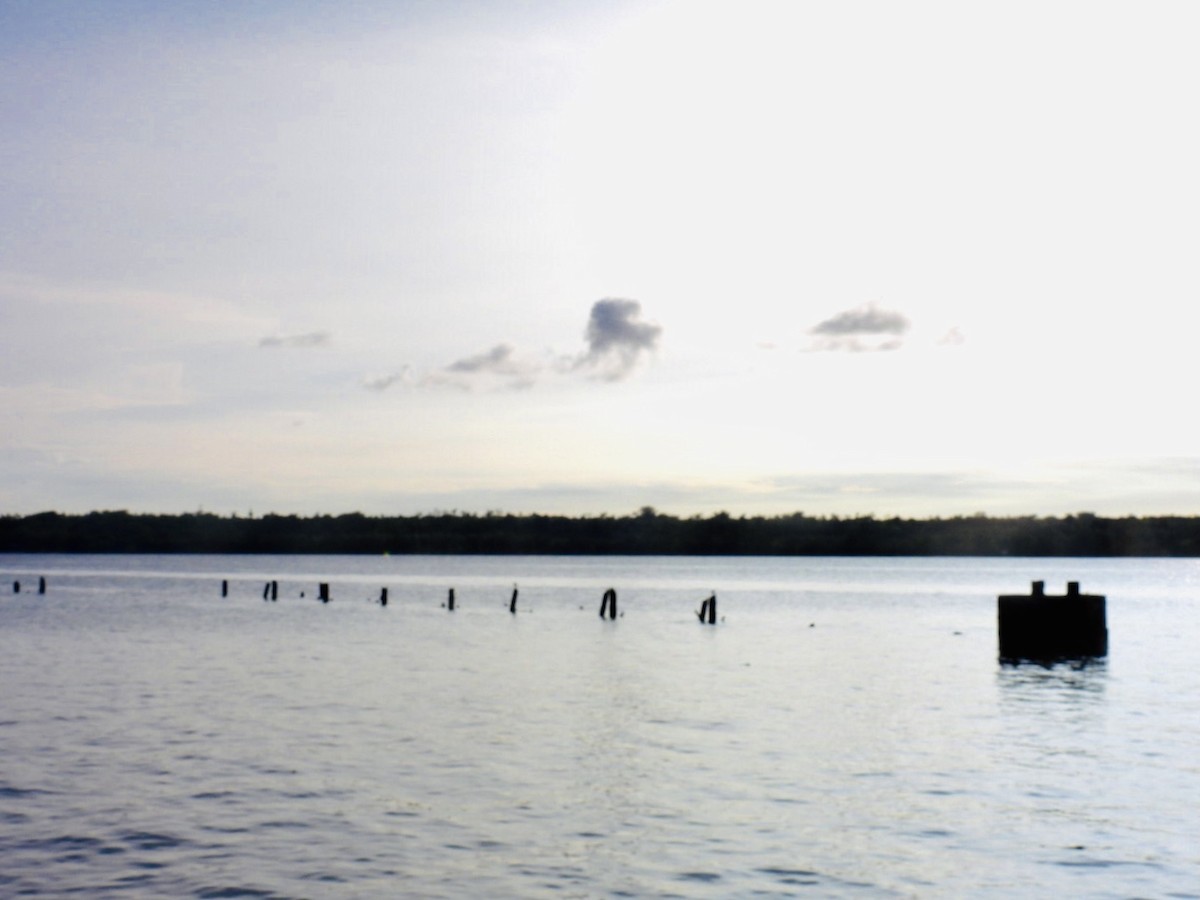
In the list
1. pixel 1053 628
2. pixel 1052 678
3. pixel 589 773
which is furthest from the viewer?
pixel 1053 628

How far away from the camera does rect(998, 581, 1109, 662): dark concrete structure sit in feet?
169

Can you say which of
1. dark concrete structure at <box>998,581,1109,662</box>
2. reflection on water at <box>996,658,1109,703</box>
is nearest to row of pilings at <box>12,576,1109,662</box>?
dark concrete structure at <box>998,581,1109,662</box>

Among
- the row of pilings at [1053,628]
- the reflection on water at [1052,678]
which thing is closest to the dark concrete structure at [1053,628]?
the row of pilings at [1053,628]

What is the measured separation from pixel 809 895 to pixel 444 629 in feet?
203

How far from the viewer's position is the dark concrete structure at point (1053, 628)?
169 feet

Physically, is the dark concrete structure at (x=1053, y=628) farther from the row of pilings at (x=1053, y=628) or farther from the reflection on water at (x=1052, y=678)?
the reflection on water at (x=1052, y=678)

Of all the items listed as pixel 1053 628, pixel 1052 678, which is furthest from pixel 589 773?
pixel 1053 628

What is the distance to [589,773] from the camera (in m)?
27.1

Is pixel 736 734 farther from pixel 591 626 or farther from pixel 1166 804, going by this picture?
pixel 591 626

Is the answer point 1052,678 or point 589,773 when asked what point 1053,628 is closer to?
point 1052,678

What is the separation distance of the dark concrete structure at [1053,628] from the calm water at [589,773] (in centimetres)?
96

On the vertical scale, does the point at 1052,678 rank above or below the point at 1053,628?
below

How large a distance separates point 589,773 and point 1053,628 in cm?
3083

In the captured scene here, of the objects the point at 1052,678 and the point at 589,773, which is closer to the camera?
the point at 589,773
